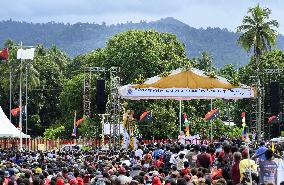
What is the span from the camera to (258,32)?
63.4 meters

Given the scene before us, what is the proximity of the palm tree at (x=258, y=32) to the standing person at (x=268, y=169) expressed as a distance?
1800 inches

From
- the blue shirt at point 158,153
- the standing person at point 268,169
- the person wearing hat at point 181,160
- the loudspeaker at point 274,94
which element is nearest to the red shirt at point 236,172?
the standing person at point 268,169

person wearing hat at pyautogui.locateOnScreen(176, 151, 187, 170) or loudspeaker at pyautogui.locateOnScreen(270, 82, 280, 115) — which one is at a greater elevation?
loudspeaker at pyautogui.locateOnScreen(270, 82, 280, 115)

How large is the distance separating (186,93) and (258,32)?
30.6 m

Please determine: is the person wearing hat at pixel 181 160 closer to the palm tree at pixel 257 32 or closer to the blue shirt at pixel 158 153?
the blue shirt at pixel 158 153

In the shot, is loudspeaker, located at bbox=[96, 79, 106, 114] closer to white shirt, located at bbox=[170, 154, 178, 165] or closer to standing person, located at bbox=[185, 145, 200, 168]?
white shirt, located at bbox=[170, 154, 178, 165]

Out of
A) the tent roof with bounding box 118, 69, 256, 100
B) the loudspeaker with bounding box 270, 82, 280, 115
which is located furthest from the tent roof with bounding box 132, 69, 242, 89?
the loudspeaker with bounding box 270, 82, 280, 115

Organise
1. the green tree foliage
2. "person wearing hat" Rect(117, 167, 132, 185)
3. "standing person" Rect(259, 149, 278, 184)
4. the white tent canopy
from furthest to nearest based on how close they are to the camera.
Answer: the green tree foliage, the white tent canopy, "person wearing hat" Rect(117, 167, 132, 185), "standing person" Rect(259, 149, 278, 184)

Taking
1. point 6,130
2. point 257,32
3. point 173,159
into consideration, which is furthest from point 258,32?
point 173,159

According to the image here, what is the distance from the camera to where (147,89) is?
34625 millimetres

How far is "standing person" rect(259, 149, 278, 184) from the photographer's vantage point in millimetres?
17062

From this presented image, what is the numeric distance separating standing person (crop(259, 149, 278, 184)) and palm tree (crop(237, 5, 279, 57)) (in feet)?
150

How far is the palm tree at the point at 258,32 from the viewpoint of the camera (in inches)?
2470

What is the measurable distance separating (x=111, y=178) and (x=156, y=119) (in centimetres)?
4279
